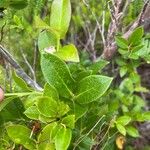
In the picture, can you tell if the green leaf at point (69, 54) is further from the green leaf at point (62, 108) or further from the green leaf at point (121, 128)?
the green leaf at point (121, 128)

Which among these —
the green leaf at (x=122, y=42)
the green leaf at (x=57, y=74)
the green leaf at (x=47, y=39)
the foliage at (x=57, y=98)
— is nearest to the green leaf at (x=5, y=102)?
the foliage at (x=57, y=98)

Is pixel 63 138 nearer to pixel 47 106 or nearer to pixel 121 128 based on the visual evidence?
pixel 47 106

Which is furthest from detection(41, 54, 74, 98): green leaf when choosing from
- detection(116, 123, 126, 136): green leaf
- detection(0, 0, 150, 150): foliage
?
detection(116, 123, 126, 136): green leaf

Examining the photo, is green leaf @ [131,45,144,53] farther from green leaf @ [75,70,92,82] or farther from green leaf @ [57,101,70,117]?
green leaf @ [57,101,70,117]

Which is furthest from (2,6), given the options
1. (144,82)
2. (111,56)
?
(144,82)

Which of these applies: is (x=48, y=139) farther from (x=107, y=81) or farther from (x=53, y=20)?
(x=53, y=20)

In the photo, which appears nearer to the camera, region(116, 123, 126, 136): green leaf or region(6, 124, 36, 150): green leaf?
region(6, 124, 36, 150): green leaf
